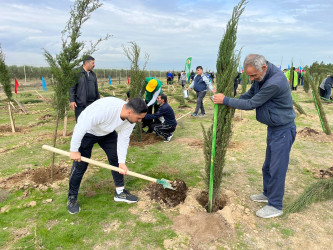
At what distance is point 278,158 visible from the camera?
3.05 m

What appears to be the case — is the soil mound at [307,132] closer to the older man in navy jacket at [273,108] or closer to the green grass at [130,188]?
the green grass at [130,188]

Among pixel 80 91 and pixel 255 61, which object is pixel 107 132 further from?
pixel 80 91

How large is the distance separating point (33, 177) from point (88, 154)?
185 centimetres

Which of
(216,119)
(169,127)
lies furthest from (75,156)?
(169,127)

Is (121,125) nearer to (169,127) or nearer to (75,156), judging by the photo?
(75,156)

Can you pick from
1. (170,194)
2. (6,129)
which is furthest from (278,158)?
(6,129)

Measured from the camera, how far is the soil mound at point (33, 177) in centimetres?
416

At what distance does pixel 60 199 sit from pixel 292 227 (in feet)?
11.7

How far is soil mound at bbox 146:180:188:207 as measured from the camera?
11.9 ft

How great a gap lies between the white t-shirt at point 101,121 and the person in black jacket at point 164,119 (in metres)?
3.36

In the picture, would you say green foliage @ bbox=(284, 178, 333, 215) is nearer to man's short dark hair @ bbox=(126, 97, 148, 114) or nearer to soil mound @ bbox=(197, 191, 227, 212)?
soil mound @ bbox=(197, 191, 227, 212)

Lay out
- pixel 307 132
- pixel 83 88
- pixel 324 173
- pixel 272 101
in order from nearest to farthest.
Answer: pixel 272 101 < pixel 324 173 < pixel 83 88 < pixel 307 132

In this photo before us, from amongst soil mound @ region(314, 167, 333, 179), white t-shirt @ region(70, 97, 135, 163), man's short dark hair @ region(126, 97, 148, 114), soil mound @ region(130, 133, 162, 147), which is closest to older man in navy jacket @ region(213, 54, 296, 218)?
man's short dark hair @ region(126, 97, 148, 114)

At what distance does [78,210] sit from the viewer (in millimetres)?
3395
